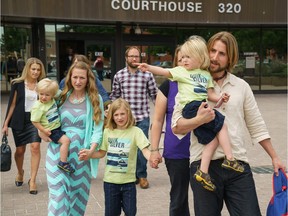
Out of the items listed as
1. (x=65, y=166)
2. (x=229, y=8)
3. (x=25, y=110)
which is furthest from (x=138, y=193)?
(x=229, y=8)

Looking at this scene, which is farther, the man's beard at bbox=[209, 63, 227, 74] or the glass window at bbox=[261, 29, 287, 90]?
the glass window at bbox=[261, 29, 287, 90]

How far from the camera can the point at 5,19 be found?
16.4 meters

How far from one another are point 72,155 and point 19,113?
7.42 feet

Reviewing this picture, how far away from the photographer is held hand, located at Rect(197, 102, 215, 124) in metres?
2.74

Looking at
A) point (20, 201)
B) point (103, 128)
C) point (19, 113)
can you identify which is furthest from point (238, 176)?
point (19, 113)

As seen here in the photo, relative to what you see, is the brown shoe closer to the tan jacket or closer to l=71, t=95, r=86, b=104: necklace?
l=71, t=95, r=86, b=104: necklace

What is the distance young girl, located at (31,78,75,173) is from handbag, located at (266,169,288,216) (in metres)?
1.79

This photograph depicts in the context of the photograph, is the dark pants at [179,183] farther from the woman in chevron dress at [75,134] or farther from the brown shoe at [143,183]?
the brown shoe at [143,183]

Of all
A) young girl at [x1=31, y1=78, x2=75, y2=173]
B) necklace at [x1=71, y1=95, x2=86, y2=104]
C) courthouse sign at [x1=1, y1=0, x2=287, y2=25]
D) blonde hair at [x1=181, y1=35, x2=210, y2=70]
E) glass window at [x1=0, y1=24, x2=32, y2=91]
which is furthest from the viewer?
glass window at [x1=0, y1=24, x2=32, y2=91]

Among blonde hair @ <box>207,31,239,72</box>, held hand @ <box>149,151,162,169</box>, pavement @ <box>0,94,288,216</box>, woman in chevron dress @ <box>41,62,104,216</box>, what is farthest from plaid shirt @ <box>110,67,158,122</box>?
blonde hair @ <box>207,31,239,72</box>

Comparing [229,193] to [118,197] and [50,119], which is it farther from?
[50,119]

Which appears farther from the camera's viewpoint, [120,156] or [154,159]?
[120,156]

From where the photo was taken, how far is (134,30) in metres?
17.7

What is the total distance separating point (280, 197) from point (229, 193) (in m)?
0.37
